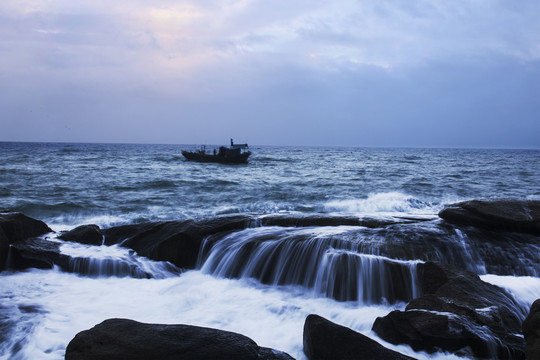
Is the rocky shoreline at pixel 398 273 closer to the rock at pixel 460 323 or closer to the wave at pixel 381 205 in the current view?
the rock at pixel 460 323

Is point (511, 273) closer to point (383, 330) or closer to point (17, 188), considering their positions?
point (383, 330)

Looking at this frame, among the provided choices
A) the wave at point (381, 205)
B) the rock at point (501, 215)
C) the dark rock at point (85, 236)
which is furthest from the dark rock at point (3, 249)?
the wave at point (381, 205)

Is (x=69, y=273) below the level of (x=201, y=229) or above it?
below

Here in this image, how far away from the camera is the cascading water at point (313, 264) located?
20.5 feet

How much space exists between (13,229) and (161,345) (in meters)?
5.95

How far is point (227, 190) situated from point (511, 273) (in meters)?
15.0

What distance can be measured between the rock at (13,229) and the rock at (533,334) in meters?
7.87

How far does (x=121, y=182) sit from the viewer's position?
23.2 m

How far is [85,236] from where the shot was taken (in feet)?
29.3

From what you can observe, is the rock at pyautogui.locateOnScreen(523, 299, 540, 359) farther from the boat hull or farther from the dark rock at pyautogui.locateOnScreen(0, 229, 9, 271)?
the boat hull

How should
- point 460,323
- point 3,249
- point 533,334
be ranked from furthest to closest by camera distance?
point 3,249
point 460,323
point 533,334

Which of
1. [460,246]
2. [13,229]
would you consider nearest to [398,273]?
[460,246]

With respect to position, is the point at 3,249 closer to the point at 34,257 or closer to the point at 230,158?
the point at 34,257

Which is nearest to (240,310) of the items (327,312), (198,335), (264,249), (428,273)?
(327,312)
